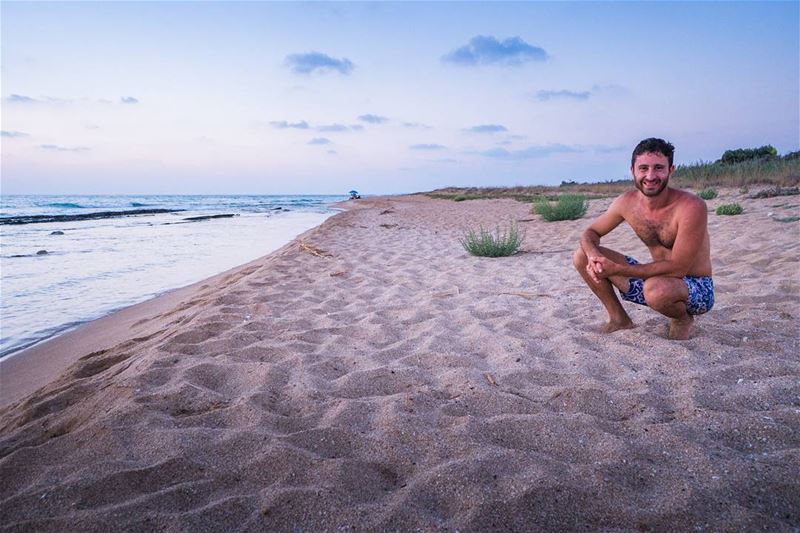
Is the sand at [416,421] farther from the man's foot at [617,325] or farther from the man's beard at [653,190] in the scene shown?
the man's beard at [653,190]

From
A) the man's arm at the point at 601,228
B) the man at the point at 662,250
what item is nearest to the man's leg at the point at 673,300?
the man at the point at 662,250

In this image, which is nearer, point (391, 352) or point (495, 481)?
point (495, 481)

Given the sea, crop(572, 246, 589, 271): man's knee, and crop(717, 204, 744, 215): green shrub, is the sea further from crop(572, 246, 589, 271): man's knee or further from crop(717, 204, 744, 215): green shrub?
crop(717, 204, 744, 215): green shrub

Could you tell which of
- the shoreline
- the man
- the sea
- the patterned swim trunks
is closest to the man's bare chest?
the man

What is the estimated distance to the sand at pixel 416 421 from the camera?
1.49 metres

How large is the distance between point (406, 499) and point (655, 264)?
2008mm

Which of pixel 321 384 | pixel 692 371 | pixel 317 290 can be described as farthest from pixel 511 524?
pixel 317 290

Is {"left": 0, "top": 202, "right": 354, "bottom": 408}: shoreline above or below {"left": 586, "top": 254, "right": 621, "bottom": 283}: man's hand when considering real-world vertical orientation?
below

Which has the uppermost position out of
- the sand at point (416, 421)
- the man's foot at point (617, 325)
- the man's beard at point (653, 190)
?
the man's beard at point (653, 190)

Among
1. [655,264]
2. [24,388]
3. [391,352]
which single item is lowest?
[24,388]

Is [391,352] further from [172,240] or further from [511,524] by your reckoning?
[172,240]

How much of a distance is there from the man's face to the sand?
2.91ft

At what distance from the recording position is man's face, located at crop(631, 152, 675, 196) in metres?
2.66

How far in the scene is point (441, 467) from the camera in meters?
1.69
